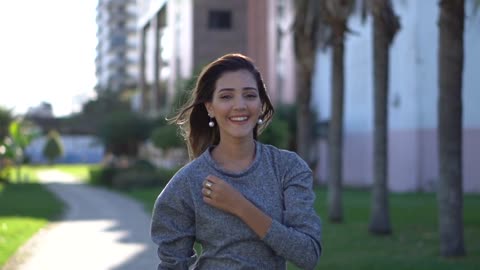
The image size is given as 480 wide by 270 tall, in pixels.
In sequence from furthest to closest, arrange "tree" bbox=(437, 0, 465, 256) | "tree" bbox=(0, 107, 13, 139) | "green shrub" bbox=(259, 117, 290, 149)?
"tree" bbox=(0, 107, 13, 139) < "green shrub" bbox=(259, 117, 290, 149) < "tree" bbox=(437, 0, 465, 256)

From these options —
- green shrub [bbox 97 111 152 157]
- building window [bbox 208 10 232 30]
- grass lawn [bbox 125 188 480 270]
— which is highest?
building window [bbox 208 10 232 30]

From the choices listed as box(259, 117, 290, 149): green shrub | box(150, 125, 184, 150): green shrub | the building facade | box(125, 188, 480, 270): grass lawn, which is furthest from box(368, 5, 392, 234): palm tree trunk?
box(150, 125, 184, 150): green shrub

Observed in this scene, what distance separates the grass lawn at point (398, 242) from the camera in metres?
11.6

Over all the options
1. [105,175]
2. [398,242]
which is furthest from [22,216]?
[105,175]

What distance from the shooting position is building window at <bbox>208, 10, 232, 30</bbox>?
202 ft

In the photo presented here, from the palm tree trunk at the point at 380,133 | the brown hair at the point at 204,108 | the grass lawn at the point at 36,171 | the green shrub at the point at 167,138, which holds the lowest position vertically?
the grass lawn at the point at 36,171

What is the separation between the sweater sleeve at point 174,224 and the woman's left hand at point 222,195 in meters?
0.14

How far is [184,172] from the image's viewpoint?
3350 mm

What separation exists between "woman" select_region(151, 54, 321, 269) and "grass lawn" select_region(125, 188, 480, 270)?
8.14 m

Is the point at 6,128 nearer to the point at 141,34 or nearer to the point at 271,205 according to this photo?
the point at 141,34

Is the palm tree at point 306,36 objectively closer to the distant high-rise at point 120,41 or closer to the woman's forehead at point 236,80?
the woman's forehead at point 236,80

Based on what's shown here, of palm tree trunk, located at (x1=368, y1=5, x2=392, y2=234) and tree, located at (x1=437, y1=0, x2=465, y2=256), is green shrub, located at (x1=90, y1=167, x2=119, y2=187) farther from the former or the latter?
tree, located at (x1=437, y1=0, x2=465, y2=256)

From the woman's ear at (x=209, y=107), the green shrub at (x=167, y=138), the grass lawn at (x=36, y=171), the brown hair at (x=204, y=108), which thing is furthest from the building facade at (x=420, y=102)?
the woman's ear at (x=209, y=107)

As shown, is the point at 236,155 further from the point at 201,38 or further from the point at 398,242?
the point at 201,38
